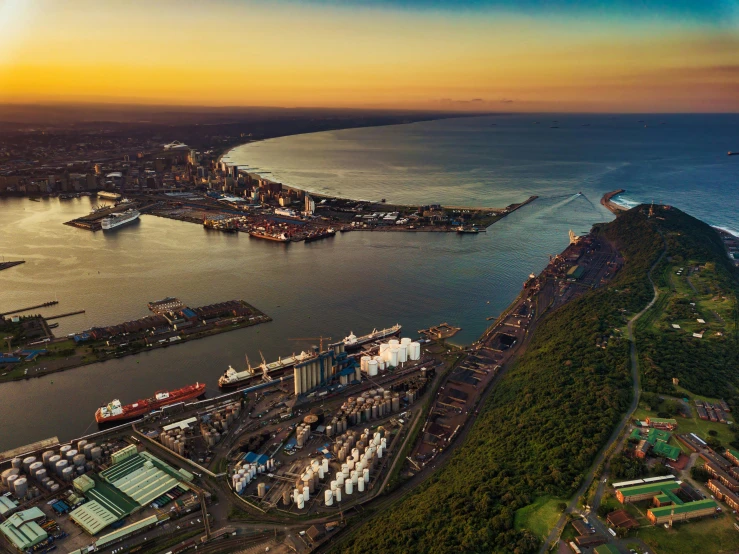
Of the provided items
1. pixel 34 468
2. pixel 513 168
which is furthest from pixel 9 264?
pixel 513 168

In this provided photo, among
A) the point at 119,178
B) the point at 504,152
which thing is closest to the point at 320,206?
the point at 119,178

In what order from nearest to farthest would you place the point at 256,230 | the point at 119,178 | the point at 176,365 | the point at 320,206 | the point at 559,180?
the point at 176,365
the point at 256,230
the point at 320,206
the point at 119,178
the point at 559,180

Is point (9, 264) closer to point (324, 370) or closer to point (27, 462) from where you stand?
point (27, 462)

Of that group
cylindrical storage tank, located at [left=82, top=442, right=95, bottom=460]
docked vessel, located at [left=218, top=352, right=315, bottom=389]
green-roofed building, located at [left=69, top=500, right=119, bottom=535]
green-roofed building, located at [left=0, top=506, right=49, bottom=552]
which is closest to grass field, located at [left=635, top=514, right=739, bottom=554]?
green-roofed building, located at [left=69, top=500, right=119, bottom=535]

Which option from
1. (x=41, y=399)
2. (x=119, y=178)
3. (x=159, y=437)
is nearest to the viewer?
(x=159, y=437)

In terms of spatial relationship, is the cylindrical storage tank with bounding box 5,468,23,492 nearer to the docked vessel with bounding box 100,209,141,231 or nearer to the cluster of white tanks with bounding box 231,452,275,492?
the cluster of white tanks with bounding box 231,452,275,492

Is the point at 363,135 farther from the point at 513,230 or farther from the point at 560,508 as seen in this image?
the point at 560,508

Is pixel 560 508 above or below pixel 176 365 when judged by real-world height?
above

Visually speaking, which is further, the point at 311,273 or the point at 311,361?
the point at 311,273

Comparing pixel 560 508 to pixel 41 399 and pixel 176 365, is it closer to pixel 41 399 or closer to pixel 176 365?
pixel 176 365
